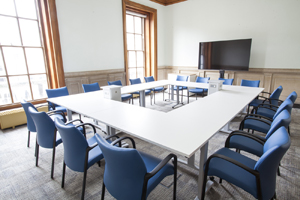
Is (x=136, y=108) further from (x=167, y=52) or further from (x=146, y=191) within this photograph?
(x=167, y=52)

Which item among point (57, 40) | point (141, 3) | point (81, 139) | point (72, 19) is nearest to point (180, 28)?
point (141, 3)

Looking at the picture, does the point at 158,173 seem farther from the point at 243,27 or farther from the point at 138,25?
the point at 138,25

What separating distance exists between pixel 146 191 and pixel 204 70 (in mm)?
5767

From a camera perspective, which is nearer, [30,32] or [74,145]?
[74,145]

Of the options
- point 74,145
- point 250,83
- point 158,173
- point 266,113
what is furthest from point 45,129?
point 250,83

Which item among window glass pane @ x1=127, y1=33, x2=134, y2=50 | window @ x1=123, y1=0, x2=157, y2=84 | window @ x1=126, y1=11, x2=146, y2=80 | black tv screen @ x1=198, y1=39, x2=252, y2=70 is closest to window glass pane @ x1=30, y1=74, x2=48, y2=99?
window @ x1=123, y1=0, x2=157, y2=84

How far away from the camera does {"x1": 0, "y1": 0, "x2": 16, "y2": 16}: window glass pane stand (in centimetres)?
359

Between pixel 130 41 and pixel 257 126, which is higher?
pixel 130 41

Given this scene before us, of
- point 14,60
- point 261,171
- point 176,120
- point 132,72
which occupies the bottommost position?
point 261,171

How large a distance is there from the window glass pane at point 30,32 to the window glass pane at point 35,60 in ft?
0.52

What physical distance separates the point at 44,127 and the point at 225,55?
5.42 meters

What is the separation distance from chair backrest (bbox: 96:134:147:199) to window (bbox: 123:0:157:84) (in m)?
4.90

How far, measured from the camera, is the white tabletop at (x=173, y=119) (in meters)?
1.48

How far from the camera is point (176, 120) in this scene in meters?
1.94
